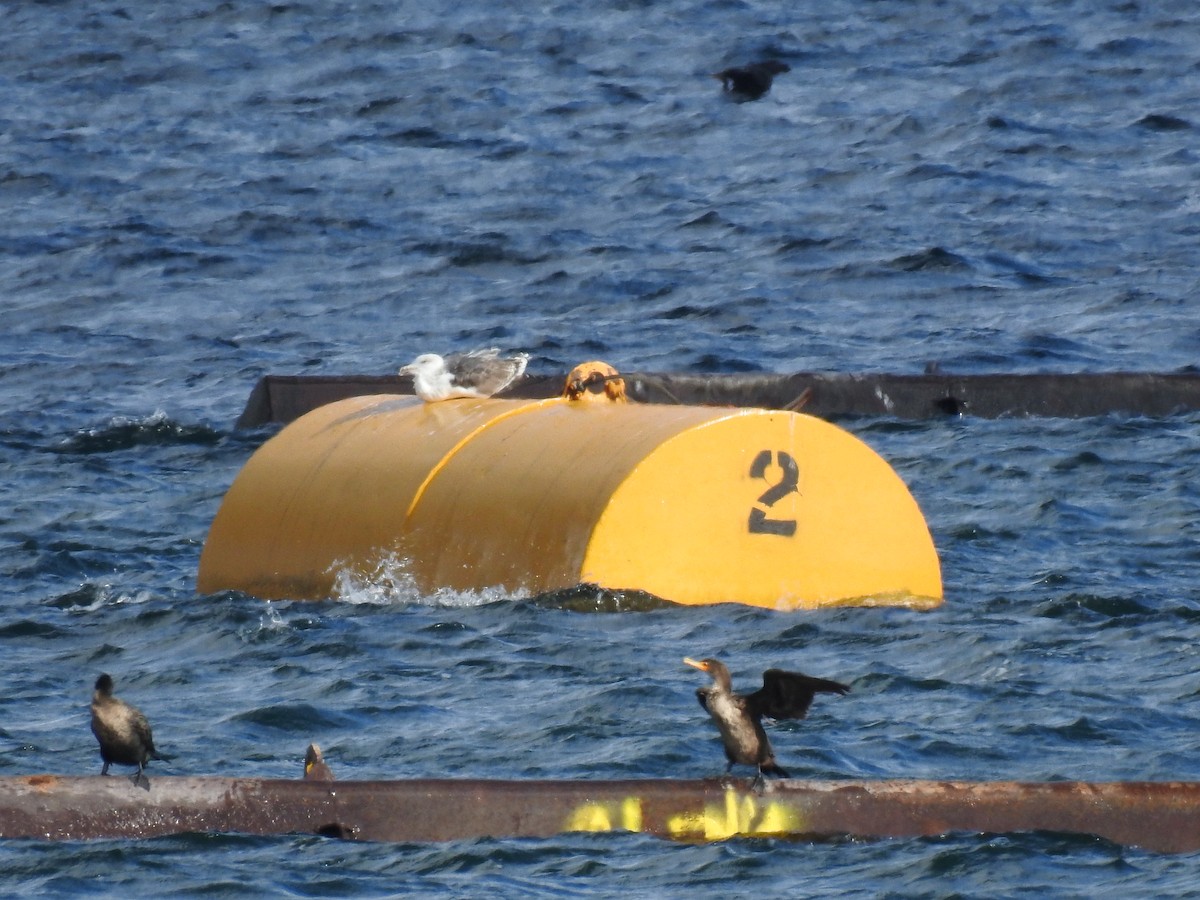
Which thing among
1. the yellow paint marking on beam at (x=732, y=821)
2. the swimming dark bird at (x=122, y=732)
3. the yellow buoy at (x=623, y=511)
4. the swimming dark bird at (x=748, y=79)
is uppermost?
the swimming dark bird at (x=748, y=79)

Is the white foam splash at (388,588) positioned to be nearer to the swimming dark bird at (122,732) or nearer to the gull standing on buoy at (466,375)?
the gull standing on buoy at (466,375)

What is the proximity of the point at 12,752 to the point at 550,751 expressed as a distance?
8.00ft

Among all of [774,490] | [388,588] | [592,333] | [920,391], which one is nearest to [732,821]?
[774,490]

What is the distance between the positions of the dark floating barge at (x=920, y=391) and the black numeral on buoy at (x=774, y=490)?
6900mm

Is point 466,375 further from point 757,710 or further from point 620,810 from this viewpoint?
point 620,810

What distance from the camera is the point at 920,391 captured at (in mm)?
19766

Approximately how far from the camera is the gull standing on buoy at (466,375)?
553 inches

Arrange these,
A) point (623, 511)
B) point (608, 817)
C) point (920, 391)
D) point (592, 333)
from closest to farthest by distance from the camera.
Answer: point (608, 817) < point (623, 511) < point (920, 391) < point (592, 333)

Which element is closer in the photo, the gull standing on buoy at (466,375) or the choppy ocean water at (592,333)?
the choppy ocean water at (592,333)

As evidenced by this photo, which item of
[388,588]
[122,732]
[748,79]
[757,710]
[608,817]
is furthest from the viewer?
[748,79]

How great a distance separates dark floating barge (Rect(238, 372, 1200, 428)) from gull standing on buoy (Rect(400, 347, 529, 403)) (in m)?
5.09

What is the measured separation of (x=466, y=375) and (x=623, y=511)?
249 cm

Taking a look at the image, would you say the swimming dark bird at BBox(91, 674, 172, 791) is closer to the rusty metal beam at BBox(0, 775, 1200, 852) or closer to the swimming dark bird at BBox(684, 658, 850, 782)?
the rusty metal beam at BBox(0, 775, 1200, 852)

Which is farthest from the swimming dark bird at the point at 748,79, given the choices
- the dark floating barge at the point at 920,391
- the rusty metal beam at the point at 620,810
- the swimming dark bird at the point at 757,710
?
the rusty metal beam at the point at 620,810
